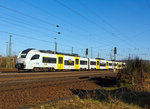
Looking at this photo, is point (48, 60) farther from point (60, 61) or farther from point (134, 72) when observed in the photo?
point (134, 72)

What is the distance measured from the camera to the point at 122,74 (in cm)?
1120

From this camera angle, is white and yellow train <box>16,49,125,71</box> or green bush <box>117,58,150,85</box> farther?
white and yellow train <box>16,49,125,71</box>

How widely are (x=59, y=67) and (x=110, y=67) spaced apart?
22842 millimetres

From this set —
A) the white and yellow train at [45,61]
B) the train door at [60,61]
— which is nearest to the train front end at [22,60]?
the white and yellow train at [45,61]

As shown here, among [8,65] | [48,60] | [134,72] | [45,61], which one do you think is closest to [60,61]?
[48,60]

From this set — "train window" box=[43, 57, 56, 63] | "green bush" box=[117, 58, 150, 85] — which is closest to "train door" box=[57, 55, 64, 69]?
"train window" box=[43, 57, 56, 63]

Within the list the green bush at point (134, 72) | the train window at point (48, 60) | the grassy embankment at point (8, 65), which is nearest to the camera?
the green bush at point (134, 72)

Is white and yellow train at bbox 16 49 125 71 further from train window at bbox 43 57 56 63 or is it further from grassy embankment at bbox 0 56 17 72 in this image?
grassy embankment at bbox 0 56 17 72

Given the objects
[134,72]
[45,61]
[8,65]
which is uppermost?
[45,61]

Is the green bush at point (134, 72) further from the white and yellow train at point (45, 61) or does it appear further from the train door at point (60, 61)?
the train door at point (60, 61)

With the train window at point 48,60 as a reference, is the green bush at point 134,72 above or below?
below

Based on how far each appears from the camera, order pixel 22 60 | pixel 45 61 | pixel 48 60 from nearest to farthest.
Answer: pixel 22 60 < pixel 45 61 < pixel 48 60

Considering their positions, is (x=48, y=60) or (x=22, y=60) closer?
(x=22, y=60)

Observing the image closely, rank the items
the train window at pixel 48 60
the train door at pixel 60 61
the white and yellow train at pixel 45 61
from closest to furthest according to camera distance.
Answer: the white and yellow train at pixel 45 61, the train window at pixel 48 60, the train door at pixel 60 61
